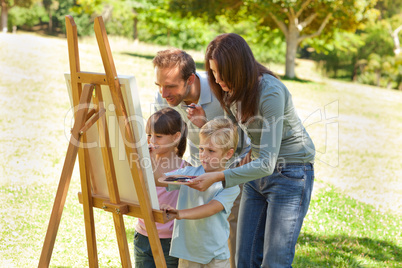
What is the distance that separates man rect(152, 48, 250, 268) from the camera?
3244mm

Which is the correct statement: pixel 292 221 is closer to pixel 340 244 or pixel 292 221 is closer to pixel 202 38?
pixel 340 244

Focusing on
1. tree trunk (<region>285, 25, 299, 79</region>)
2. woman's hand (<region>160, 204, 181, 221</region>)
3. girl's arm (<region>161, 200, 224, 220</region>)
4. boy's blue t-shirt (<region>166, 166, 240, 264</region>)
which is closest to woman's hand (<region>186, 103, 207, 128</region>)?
boy's blue t-shirt (<region>166, 166, 240, 264</region>)

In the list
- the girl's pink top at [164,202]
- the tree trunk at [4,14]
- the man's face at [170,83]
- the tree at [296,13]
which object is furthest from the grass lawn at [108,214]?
the tree trunk at [4,14]

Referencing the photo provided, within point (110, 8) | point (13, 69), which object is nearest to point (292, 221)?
point (13, 69)

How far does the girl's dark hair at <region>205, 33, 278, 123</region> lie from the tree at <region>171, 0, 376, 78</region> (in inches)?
791

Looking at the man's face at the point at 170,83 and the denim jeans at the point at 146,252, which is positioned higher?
the man's face at the point at 170,83

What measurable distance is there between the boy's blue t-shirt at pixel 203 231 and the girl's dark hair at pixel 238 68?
550 millimetres

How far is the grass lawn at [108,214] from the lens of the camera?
4.70 meters

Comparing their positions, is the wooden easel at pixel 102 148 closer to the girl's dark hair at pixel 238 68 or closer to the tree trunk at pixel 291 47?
the girl's dark hair at pixel 238 68

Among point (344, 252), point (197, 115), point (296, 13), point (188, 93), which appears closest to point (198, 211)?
point (197, 115)

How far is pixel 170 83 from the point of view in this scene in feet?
10.7

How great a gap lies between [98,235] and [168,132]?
2.24 metres

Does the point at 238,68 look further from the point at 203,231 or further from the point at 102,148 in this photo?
the point at 203,231

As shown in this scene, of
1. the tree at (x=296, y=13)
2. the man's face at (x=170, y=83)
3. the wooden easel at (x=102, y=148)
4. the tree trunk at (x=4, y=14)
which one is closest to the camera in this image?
the wooden easel at (x=102, y=148)
